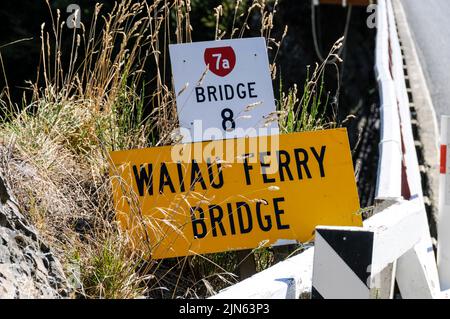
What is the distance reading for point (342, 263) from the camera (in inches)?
154

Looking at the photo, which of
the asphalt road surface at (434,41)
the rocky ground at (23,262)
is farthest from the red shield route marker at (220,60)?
the asphalt road surface at (434,41)

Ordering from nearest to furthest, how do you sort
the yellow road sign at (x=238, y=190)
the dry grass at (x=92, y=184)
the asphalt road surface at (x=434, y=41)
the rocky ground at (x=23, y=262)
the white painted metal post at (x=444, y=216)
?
the rocky ground at (x=23, y=262) < the dry grass at (x=92, y=184) < the yellow road sign at (x=238, y=190) < the white painted metal post at (x=444, y=216) < the asphalt road surface at (x=434, y=41)

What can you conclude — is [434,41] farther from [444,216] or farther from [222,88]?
[222,88]

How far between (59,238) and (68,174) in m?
0.59

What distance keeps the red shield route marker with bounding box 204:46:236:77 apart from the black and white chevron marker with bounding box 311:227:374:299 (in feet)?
6.00

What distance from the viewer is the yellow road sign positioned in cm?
501

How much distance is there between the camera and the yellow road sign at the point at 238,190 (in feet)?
16.4

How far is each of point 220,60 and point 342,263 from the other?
1927mm

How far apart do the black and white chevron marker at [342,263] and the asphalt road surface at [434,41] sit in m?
10.8

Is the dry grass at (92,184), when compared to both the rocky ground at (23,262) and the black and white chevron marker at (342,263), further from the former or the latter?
the black and white chevron marker at (342,263)

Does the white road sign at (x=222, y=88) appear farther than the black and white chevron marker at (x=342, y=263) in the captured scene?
Yes

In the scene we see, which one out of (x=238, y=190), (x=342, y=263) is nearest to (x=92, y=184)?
(x=238, y=190)
